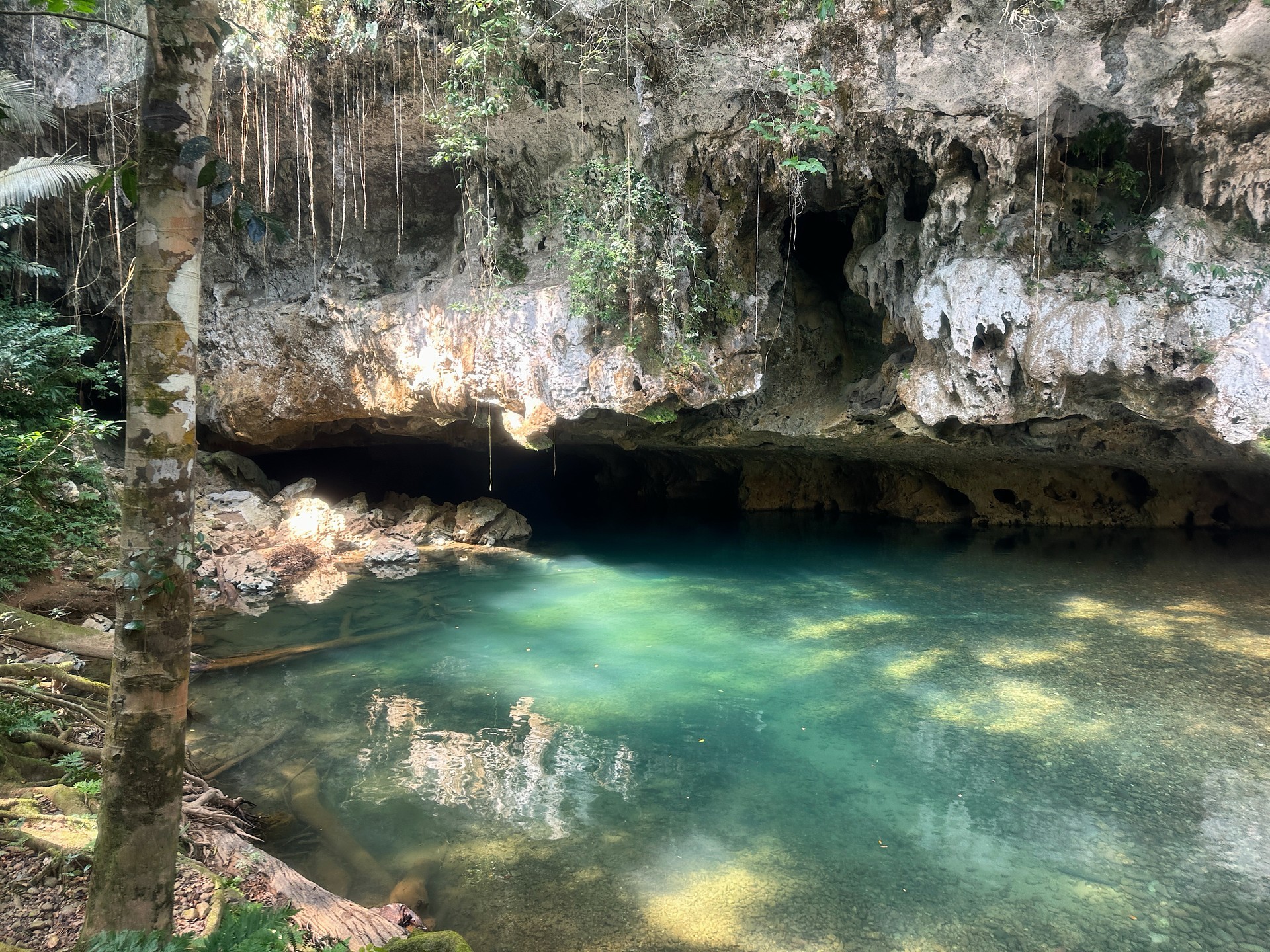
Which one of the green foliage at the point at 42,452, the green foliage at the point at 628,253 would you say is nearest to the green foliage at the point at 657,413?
the green foliage at the point at 628,253

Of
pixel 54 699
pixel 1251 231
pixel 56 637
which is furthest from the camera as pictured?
pixel 1251 231

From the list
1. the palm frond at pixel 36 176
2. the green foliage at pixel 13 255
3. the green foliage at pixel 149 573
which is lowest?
the green foliage at pixel 149 573

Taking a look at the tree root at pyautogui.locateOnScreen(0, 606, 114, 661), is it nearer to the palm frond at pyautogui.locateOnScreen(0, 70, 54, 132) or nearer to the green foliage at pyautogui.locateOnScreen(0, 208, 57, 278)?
the palm frond at pyautogui.locateOnScreen(0, 70, 54, 132)

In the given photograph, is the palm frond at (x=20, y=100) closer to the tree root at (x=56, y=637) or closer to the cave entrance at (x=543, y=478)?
the tree root at (x=56, y=637)

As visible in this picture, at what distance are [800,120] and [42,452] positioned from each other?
28.1 feet

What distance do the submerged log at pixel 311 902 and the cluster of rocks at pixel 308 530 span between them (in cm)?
651

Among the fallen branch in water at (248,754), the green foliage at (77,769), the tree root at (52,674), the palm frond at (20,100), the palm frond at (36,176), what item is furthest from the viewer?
the palm frond at (20,100)

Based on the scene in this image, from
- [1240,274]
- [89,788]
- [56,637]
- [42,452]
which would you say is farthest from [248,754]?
[1240,274]

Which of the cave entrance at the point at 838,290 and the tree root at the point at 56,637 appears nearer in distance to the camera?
the tree root at the point at 56,637

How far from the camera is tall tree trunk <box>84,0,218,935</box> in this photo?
2.43 metres

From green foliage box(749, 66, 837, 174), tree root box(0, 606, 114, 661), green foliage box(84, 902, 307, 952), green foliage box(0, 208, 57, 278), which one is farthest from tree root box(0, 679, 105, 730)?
green foliage box(749, 66, 837, 174)

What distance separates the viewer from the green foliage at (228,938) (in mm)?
2172

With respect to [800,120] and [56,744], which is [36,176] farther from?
[800,120]

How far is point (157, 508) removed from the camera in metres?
2.50
